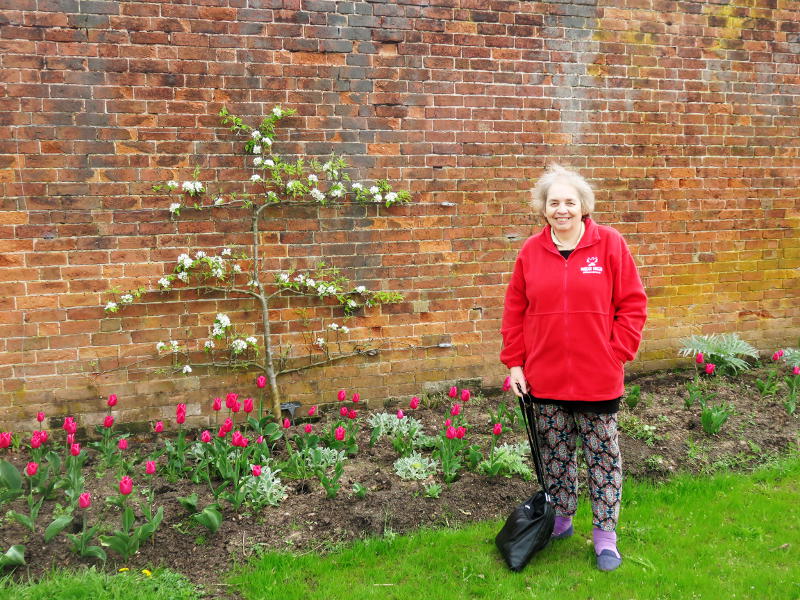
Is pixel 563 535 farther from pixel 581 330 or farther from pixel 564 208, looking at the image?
pixel 564 208

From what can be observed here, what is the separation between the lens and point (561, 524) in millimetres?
3285

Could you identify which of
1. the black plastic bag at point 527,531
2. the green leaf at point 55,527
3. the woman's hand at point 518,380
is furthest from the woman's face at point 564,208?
the green leaf at point 55,527

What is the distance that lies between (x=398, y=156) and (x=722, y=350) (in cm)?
335

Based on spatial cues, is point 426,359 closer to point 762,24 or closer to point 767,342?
point 767,342

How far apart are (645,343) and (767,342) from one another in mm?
1410

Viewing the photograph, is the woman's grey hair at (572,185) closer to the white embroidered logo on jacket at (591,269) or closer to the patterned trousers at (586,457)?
the white embroidered logo on jacket at (591,269)

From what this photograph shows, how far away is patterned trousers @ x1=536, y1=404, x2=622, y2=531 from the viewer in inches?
119

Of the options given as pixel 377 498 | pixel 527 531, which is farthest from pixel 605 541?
pixel 377 498

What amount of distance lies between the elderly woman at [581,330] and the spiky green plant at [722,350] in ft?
9.78

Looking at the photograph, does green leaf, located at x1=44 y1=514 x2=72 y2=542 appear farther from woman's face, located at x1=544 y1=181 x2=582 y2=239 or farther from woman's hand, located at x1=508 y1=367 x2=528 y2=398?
woman's face, located at x1=544 y1=181 x2=582 y2=239

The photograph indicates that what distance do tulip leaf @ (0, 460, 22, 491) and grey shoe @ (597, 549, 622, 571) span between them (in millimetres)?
3003

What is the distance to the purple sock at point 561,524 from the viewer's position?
3.28 meters

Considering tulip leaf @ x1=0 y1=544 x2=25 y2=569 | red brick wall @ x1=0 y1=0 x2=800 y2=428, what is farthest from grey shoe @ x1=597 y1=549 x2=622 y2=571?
tulip leaf @ x1=0 y1=544 x2=25 y2=569

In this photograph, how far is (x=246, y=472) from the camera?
3.66 metres
